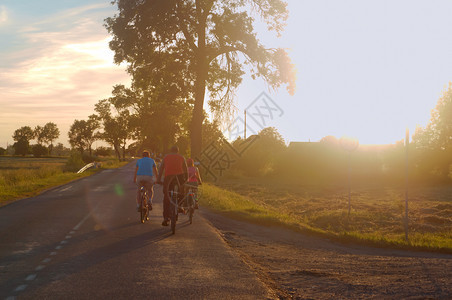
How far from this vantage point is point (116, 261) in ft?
25.1

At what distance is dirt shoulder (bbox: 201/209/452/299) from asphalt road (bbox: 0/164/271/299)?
0.48 metres

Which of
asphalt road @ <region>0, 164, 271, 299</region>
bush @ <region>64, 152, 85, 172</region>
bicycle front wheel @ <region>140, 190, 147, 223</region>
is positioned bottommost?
asphalt road @ <region>0, 164, 271, 299</region>

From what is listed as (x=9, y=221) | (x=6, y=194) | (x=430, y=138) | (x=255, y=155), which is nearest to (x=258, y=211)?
(x=9, y=221)

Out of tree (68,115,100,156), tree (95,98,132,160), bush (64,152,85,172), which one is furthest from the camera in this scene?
tree (68,115,100,156)

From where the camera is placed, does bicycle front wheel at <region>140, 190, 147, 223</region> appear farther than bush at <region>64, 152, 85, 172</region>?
No

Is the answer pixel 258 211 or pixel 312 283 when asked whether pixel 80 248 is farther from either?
pixel 258 211

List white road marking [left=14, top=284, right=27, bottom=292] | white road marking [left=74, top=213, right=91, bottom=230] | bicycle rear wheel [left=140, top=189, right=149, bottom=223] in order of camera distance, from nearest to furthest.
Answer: white road marking [left=14, top=284, right=27, bottom=292], white road marking [left=74, top=213, right=91, bottom=230], bicycle rear wheel [left=140, top=189, right=149, bottom=223]

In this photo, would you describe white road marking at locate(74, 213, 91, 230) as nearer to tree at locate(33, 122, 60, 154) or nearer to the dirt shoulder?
the dirt shoulder

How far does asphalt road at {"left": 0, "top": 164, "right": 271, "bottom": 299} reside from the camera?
5.91 m

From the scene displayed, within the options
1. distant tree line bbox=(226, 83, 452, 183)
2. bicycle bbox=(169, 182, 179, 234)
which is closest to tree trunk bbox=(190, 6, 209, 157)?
bicycle bbox=(169, 182, 179, 234)

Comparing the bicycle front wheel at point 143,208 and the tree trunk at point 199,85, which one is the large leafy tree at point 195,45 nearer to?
the tree trunk at point 199,85

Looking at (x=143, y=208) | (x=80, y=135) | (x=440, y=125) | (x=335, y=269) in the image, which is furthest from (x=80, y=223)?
(x=80, y=135)

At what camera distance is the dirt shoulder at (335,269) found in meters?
6.24

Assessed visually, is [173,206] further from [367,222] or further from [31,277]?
[367,222]
